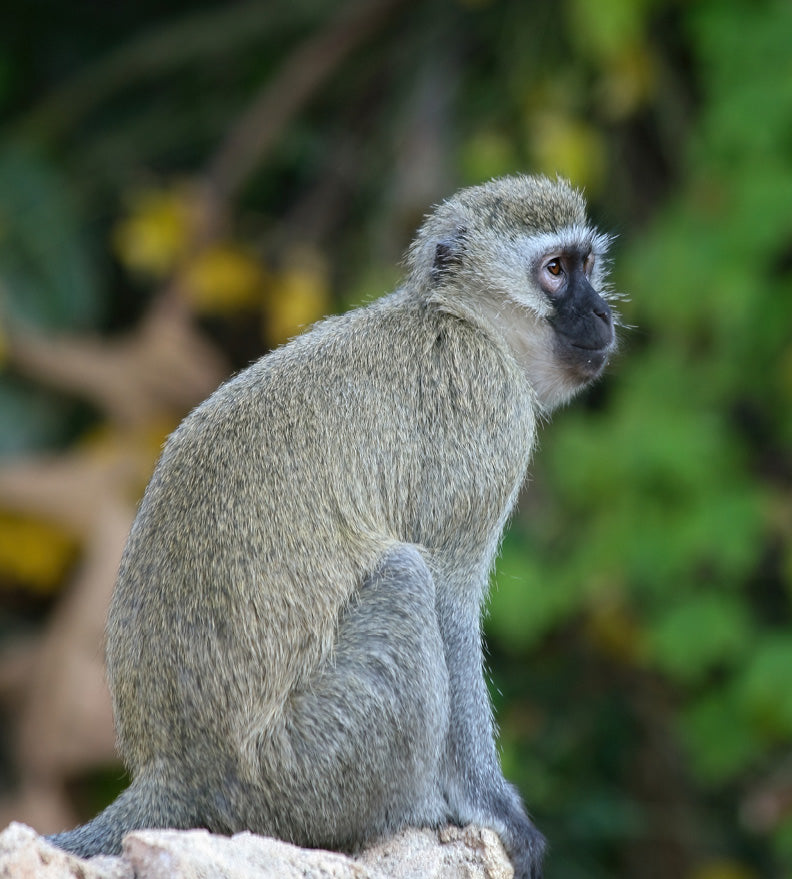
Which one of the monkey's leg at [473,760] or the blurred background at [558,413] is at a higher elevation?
the blurred background at [558,413]

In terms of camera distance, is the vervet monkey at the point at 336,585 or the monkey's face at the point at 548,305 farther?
the monkey's face at the point at 548,305

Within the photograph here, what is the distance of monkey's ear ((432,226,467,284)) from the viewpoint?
4.72m

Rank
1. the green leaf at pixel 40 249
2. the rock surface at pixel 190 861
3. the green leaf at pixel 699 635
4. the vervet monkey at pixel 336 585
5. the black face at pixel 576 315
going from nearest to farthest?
the rock surface at pixel 190 861 < the vervet monkey at pixel 336 585 < the black face at pixel 576 315 < the green leaf at pixel 699 635 < the green leaf at pixel 40 249

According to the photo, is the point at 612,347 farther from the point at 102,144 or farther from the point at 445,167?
the point at 102,144

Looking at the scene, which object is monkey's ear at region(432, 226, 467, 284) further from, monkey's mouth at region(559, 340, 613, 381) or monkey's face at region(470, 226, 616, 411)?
monkey's mouth at region(559, 340, 613, 381)

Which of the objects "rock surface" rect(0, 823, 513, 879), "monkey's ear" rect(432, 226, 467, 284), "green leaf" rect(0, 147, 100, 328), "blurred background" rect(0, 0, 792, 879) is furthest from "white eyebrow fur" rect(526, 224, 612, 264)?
"green leaf" rect(0, 147, 100, 328)

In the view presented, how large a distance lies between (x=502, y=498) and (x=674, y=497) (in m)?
3.06

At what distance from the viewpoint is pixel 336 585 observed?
12.9ft

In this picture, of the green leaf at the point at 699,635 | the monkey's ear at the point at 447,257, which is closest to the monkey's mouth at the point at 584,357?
the monkey's ear at the point at 447,257

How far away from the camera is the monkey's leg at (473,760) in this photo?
13.4ft

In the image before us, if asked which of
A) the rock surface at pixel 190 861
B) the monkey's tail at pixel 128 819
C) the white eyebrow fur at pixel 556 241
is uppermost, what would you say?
the white eyebrow fur at pixel 556 241

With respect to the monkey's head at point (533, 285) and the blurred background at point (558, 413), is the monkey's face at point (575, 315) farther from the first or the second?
the blurred background at point (558, 413)

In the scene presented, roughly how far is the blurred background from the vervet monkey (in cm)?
179

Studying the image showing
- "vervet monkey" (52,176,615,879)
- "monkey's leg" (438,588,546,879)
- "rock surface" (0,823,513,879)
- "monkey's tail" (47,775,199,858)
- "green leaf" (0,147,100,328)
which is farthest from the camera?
"green leaf" (0,147,100,328)
